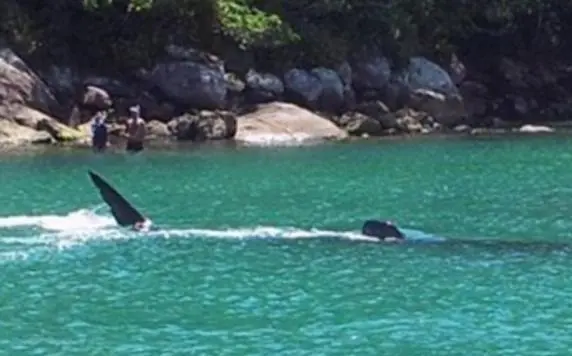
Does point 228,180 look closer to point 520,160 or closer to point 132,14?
point 520,160

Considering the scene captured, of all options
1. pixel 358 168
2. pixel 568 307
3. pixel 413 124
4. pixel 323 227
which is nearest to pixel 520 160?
pixel 358 168

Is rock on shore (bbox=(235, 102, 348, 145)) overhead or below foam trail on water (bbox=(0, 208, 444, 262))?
overhead

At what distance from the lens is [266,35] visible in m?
69.3

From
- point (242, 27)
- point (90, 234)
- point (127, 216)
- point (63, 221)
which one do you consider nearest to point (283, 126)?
point (242, 27)

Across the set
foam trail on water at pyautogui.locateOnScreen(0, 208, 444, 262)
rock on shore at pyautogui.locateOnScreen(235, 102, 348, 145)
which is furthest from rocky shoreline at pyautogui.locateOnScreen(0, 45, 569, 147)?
foam trail on water at pyautogui.locateOnScreen(0, 208, 444, 262)

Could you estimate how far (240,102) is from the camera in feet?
224

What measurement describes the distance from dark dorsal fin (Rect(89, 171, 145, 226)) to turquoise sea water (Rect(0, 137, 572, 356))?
0.41 m

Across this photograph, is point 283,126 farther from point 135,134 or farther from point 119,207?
point 119,207

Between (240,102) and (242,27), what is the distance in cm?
410

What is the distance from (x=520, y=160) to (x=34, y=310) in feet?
106

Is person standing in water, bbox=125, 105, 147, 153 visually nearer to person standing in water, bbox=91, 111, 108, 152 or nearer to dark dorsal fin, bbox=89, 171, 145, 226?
person standing in water, bbox=91, 111, 108, 152

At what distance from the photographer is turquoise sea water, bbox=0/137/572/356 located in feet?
74.8

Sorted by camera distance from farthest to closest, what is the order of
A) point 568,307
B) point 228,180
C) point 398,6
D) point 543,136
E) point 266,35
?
point 398,6, point 266,35, point 543,136, point 228,180, point 568,307

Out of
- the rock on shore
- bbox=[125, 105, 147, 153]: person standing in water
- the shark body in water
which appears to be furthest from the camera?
the rock on shore
